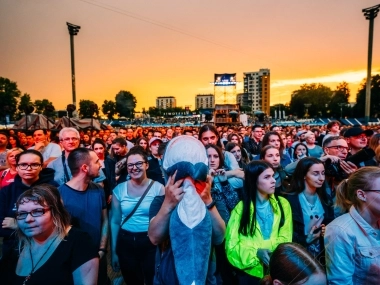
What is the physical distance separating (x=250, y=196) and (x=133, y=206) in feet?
4.27

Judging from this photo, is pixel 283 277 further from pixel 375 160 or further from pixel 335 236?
pixel 375 160

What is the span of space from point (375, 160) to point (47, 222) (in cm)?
395

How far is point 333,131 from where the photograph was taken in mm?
8031

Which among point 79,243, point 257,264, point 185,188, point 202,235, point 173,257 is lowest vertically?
point 257,264

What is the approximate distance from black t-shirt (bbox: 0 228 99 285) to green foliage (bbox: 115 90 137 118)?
298 ft

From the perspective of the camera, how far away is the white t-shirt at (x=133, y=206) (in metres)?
3.24

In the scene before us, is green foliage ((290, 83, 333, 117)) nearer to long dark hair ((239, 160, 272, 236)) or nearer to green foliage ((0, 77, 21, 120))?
green foliage ((0, 77, 21, 120))

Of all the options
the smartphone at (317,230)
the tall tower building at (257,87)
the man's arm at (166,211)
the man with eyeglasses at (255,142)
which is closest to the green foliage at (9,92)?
the man with eyeglasses at (255,142)

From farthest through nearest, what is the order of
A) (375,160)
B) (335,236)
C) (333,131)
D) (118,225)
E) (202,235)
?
(333,131) < (375,160) < (118,225) < (335,236) < (202,235)

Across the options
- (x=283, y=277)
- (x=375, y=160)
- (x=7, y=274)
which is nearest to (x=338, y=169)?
(x=375, y=160)

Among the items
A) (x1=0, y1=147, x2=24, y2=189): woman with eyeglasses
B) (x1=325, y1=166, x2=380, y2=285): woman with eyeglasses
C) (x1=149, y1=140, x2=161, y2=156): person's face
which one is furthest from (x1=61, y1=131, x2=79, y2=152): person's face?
(x1=325, y1=166, x2=380, y2=285): woman with eyeglasses

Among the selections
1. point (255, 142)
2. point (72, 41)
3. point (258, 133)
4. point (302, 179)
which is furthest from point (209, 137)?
point (72, 41)

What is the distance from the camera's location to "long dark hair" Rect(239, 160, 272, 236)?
262 cm

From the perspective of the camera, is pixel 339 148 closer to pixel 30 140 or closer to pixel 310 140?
pixel 310 140
